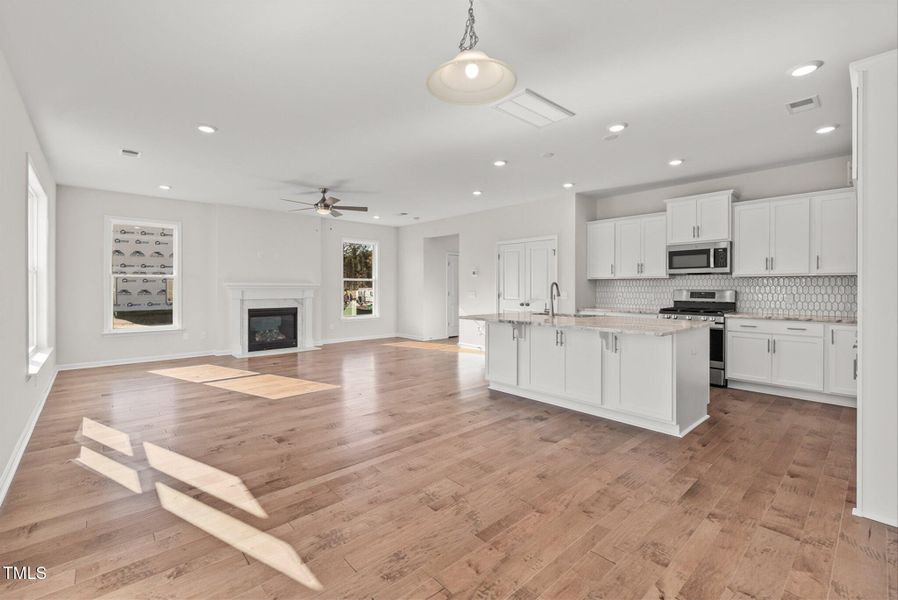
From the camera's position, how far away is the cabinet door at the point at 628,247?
6.47 metres

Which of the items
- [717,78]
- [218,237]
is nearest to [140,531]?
[717,78]

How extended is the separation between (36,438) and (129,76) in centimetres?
304

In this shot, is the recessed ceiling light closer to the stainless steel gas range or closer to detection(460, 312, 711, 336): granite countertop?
detection(460, 312, 711, 336): granite countertop

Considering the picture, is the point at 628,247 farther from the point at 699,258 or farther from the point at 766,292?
the point at 766,292

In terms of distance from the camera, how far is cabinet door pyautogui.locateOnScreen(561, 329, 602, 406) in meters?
4.09

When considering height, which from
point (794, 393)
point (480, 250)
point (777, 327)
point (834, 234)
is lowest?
point (794, 393)

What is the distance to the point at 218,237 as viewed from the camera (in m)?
7.84

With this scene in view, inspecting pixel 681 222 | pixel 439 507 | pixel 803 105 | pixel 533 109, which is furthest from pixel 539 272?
pixel 439 507

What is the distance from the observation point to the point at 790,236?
16.6 ft

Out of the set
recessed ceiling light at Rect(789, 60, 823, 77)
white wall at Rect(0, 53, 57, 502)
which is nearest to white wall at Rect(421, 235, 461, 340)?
white wall at Rect(0, 53, 57, 502)

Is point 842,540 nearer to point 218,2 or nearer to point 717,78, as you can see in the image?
point 717,78

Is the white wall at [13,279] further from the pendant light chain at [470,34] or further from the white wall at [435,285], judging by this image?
the white wall at [435,285]

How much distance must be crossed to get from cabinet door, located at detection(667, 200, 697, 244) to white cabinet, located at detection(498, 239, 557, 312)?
1.79 m

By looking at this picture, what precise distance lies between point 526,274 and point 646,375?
4071 mm
